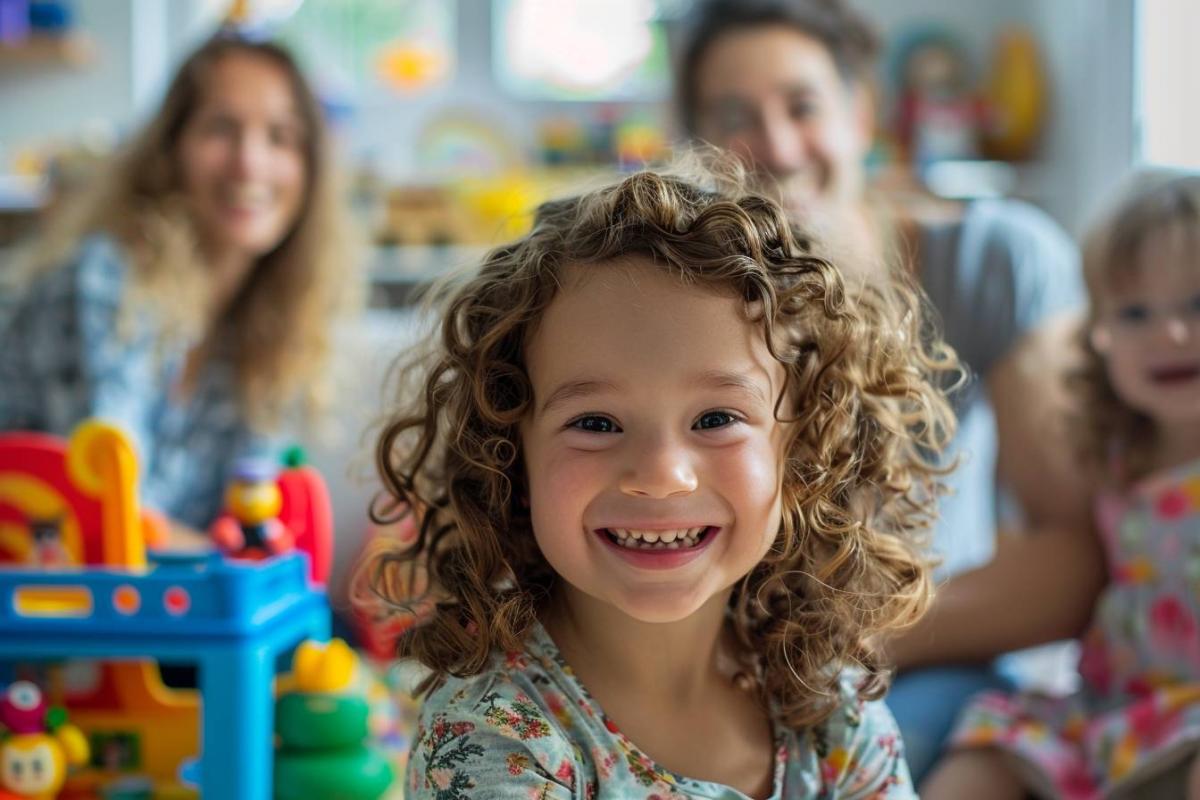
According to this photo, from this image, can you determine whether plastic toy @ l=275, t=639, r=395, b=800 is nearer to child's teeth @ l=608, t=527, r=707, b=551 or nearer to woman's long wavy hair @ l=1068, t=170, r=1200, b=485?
child's teeth @ l=608, t=527, r=707, b=551

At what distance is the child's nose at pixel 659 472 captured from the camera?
751mm

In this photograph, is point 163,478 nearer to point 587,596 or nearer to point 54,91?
point 587,596

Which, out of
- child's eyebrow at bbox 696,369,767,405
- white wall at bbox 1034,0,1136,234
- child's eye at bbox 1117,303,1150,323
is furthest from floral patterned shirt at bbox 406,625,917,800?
white wall at bbox 1034,0,1136,234

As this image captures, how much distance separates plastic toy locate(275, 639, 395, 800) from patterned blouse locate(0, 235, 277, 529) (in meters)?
0.68

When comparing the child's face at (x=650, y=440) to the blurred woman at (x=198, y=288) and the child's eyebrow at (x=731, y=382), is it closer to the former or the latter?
the child's eyebrow at (x=731, y=382)

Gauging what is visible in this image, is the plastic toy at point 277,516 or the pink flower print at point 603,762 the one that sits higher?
the plastic toy at point 277,516

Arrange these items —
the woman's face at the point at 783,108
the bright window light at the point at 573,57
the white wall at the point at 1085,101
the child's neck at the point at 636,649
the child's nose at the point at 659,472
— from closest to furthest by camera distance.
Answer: the child's nose at the point at 659,472 < the child's neck at the point at 636,649 < the woman's face at the point at 783,108 < the white wall at the point at 1085,101 < the bright window light at the point at 573,57

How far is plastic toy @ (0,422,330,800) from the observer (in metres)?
1.07

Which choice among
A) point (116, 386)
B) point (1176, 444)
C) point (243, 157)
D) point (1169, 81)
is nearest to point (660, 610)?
point (1176, 444)

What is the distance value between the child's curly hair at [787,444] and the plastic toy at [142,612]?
23 cm

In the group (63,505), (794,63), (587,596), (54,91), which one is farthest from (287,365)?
(54,91)

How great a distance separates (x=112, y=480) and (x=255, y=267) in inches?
35.4

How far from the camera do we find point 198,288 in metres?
1.84

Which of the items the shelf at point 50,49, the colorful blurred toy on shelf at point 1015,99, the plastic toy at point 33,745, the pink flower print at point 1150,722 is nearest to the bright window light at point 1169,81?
the colorful blurred toy on shelf at point 1015,99
